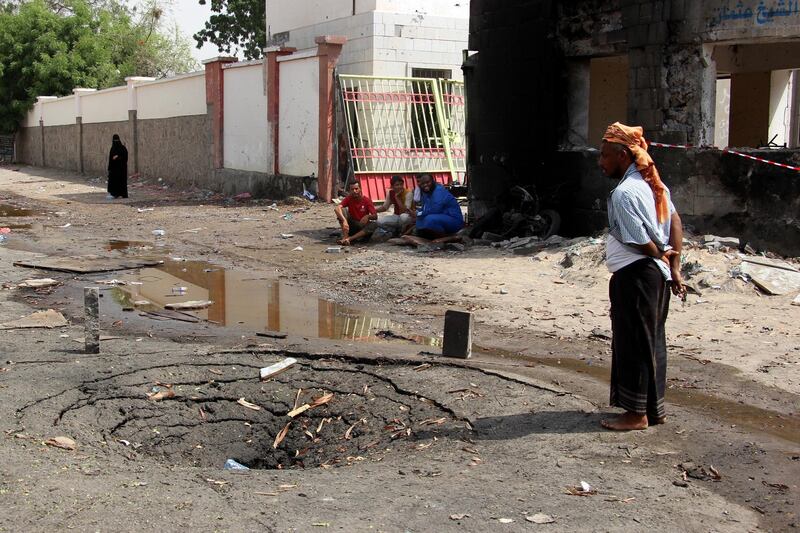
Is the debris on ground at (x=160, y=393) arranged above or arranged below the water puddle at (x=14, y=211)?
below

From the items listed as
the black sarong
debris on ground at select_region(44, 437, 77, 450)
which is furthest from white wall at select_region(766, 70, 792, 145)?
debris on ground at select_region(44, 437, 77, 450)

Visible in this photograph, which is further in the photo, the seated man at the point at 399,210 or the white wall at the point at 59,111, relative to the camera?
the white wall at the point at 59,111

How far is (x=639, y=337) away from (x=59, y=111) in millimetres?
34129

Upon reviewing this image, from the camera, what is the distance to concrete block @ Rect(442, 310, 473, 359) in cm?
601

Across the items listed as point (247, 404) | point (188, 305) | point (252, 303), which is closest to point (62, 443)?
point (247, 404)

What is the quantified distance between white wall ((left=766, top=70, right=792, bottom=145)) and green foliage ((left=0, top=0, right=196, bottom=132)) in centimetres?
2924

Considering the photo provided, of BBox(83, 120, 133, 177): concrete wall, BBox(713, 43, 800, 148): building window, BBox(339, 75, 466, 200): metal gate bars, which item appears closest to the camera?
BBox(713, 43, 800, 148): building window

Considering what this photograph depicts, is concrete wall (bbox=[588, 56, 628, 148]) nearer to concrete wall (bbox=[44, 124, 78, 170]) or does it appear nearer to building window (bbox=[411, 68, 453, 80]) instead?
building window (bbox=[411, 68, 453, 80])

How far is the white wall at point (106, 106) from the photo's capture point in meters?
27.9

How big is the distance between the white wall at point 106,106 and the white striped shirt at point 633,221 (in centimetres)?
2546

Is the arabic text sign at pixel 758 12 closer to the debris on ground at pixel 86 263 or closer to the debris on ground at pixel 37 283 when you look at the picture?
the debris on ground at pixel 86 263

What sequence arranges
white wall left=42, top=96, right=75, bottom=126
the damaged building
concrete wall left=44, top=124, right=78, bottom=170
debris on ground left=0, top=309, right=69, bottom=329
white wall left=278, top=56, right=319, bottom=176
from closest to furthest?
1. debris on ground left=0, top=309, right=69, bottom=329
2. the damaged building
3. white wall left=278, top=56, right=319, bottom=176
4. concrete wall left=44, top=124, right=78, bottom=170
5. white wall left=42, top=96, right=75, bottom=126

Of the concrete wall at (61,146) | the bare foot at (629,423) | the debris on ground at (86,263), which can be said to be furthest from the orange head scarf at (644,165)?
the concrete wall at (61,146)

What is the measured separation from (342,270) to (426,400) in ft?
17.2
